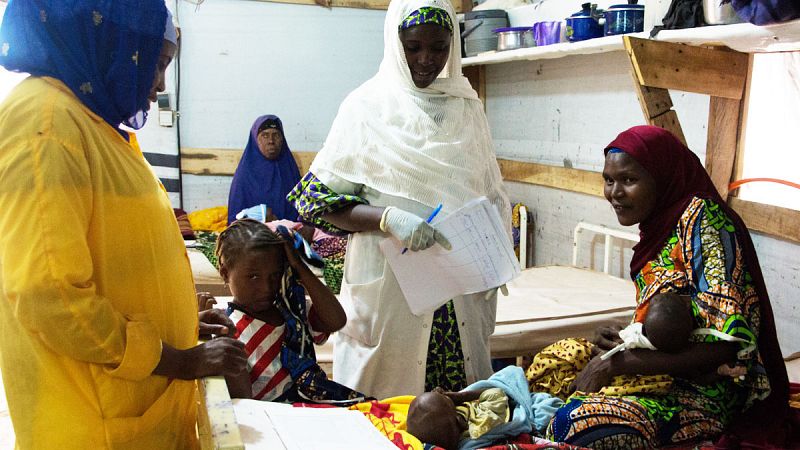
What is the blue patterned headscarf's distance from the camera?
2.21m

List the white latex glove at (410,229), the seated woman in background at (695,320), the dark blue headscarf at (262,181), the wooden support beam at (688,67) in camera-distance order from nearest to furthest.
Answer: the seated woman in background at (695,320) < the white latex glove at (410,229) < the wooden support beam at (688,67) < the dark blue headscarf at (262,181)

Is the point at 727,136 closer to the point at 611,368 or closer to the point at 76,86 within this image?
the point at 611,368

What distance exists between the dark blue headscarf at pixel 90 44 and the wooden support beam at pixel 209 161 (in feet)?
16.4

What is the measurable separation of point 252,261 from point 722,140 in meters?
2.59

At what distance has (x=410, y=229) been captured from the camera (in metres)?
2.09

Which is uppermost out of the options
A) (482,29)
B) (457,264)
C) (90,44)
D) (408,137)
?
(482,29)

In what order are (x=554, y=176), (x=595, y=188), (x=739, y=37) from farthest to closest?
1. (x=554, y=176)
2. (x=595, y=188)
3. (x=739, y=37)

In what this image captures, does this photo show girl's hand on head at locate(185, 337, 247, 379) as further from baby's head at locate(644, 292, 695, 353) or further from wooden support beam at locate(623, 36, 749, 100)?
wooden support beam at locate(623, 36, 749, 100)

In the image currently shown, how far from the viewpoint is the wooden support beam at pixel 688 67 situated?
105 inches

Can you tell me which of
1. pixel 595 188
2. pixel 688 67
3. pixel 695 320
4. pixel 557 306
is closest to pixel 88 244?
pixel 695 320

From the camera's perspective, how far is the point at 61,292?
106cm

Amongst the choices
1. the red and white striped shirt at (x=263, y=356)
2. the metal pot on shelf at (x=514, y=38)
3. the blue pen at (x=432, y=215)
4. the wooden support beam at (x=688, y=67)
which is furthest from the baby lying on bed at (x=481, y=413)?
the metal pot on shelf at (x=514, y=38)

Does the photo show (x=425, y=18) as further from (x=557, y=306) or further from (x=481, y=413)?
(x=557, y=306)

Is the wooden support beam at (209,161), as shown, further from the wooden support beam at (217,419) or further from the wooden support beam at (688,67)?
the wooden support beam at (217,419)
